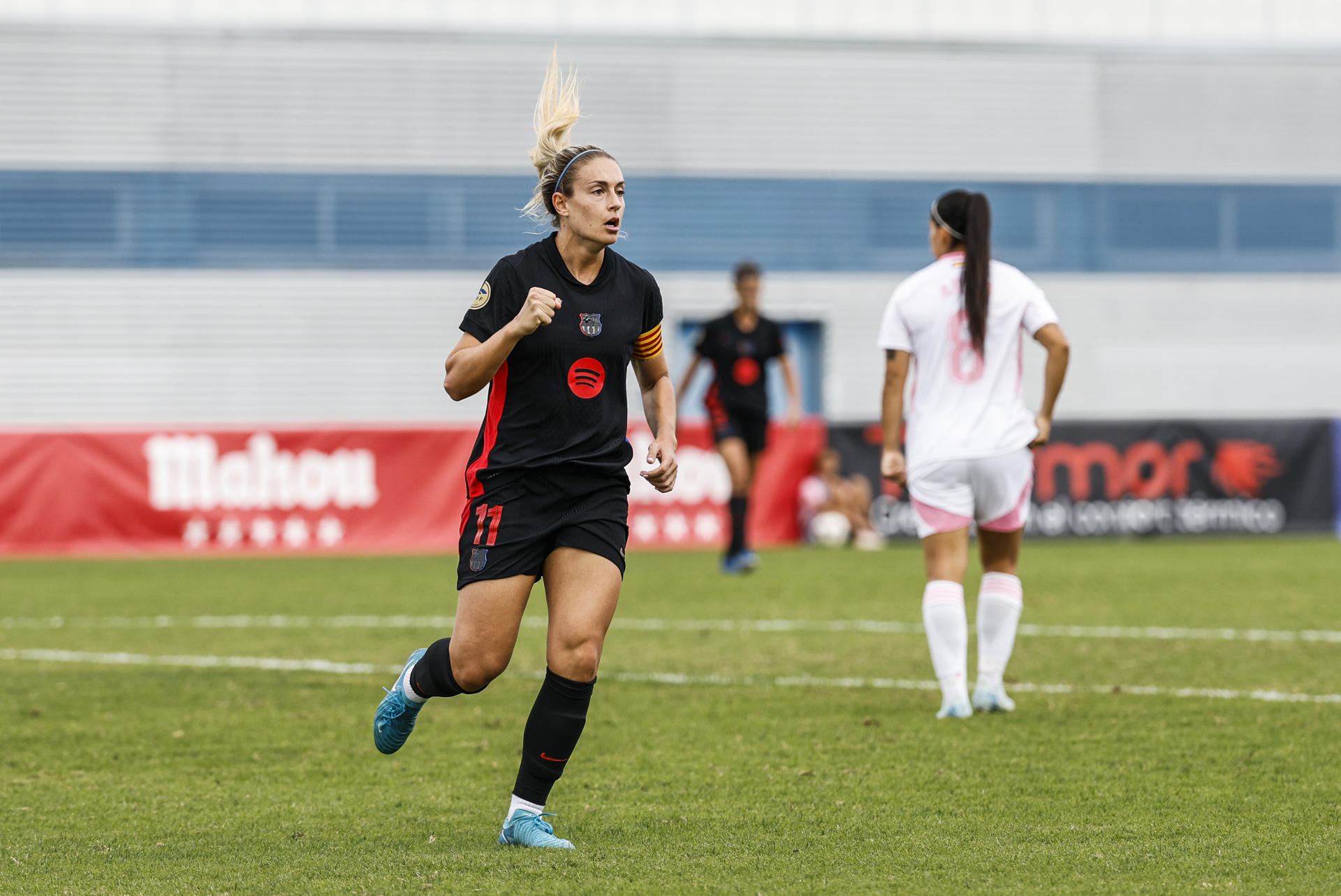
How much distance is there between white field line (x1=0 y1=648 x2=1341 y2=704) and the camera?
6738mm

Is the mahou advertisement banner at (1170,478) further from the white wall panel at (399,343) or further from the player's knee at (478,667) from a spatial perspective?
the player's knee at (478,667)

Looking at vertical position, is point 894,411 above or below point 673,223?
below

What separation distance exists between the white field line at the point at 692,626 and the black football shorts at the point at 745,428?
10.0 feet

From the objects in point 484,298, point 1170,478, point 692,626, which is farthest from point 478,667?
point 1170,478

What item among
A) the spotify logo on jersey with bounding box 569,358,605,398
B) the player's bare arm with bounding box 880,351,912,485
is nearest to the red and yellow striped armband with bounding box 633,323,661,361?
the spotify logo on jersey with bounding box 569,358,605,398

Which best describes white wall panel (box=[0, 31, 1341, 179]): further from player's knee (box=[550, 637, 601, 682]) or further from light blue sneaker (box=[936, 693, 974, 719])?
player's knee (box=[550, 637, 601, 682])

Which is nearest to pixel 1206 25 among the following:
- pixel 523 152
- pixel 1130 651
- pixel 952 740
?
pixel 523 152

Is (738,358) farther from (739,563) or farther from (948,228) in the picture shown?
(948,228)

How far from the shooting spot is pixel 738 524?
13.2m

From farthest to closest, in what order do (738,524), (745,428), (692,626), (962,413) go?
(745,428), (738,524), (692,626), (962,413)

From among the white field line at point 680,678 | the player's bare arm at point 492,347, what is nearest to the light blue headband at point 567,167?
the player's bare arm at point 492,347

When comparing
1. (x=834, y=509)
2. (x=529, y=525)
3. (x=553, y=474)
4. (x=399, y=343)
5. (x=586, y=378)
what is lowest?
(x=834, y=509)

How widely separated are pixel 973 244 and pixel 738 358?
7.10m

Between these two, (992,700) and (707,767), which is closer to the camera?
(707,767)
